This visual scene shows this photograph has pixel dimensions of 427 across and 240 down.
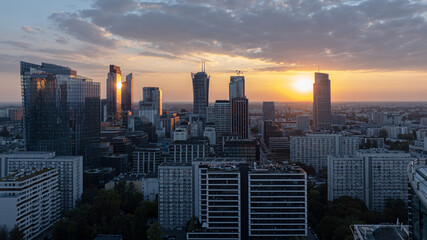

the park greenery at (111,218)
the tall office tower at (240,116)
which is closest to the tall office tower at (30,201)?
the park greenery at (111,218)

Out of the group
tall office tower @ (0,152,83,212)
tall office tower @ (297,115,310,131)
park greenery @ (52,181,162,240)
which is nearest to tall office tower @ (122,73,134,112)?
tall office tower @ (297,115,310,131)

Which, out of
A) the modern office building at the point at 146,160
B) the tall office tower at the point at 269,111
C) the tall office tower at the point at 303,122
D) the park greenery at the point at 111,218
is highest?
the tall office tower at the point at 269,111

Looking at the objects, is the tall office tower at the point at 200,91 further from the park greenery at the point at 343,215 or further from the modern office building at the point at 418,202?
the modern office building at the point at 418,202

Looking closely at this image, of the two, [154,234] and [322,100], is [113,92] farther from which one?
[154,234]

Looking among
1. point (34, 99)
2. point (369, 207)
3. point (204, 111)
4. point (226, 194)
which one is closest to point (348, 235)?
point (226, 194)

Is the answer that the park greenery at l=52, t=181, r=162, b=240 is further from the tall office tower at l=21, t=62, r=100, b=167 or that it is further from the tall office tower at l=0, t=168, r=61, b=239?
the tall office tower at l=21, t=62, r=100, b=167

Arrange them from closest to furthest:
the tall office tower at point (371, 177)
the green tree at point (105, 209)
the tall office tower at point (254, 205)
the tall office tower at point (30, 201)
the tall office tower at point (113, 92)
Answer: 1. the tall office tower at point (254, 205)
2. the tall office tower at point (30, 201)
3. the green tree at point (105, 209)
4. the tall office tower at point (371, 177)
5. the tall office tower at point (113, 92)
